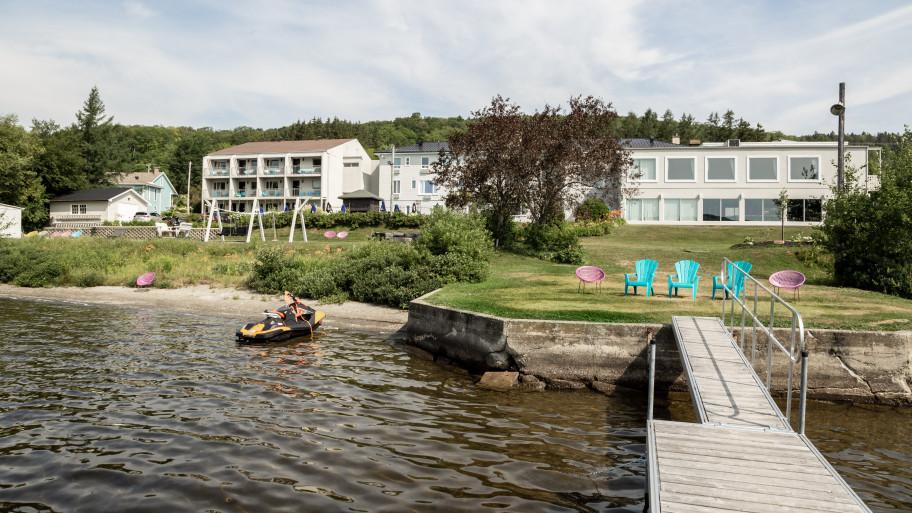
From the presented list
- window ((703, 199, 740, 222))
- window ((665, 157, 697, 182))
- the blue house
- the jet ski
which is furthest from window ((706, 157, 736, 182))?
the blue house

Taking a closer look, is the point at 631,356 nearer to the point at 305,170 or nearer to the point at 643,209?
the point at 643,209

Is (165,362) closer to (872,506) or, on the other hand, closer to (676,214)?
(872,506)

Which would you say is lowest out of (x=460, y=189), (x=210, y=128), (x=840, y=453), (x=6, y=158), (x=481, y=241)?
(x=840, y=453)

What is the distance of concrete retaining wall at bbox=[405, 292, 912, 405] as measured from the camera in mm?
11414

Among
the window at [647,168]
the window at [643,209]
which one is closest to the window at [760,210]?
the window at [643,209]

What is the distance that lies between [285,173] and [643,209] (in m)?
48.2

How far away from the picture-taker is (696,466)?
6.24 m

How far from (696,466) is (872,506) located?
2489 mm

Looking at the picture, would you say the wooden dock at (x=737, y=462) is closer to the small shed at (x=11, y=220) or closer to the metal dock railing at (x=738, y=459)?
the metal dock railing at (x=738, y=459)

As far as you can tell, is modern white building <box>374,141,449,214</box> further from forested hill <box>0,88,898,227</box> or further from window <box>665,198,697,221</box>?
window <box>665,198,697,221</box>

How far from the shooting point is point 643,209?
162 ft

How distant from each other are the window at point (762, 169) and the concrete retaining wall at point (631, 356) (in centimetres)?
3921

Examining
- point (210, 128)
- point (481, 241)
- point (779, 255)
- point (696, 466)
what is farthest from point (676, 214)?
point (210, 128)

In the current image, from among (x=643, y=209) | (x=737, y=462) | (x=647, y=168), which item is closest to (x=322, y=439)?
(x=737, y=462)
